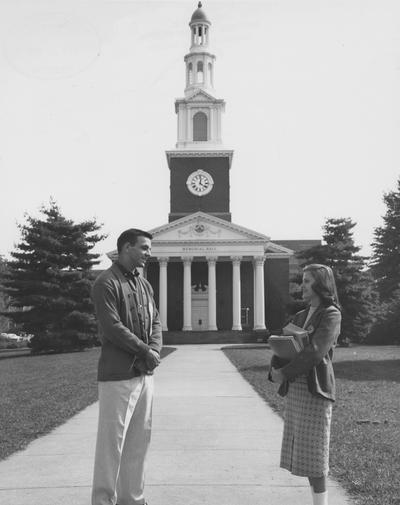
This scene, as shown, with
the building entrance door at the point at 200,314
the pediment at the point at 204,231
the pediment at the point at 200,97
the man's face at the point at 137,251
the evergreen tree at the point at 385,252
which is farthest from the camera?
the evergreen tree at the point at 385,252

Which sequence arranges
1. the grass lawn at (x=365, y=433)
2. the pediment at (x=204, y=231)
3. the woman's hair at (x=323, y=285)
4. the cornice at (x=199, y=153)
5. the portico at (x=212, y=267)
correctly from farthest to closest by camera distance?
the cornice at (x=199, y=153) < the pediment at (x=204, y=231) < the portico at (x=212, y=267) < the grass lawn at (x=365, y=433) < the woman's hair at (x=323, y=285)

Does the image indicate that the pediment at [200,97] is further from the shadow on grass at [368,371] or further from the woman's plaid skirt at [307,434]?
the woman's plaid skirt at [307,434]

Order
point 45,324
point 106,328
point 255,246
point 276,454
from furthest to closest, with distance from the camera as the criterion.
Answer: point 255,246 → point 45,324 → point 276,454 → point 106,328

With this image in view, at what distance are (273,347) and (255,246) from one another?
50.2 m

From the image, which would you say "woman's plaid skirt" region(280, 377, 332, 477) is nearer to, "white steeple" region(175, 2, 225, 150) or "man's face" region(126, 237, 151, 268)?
"man's face" region(126, 237, 151, 268)

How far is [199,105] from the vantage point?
60156 mm

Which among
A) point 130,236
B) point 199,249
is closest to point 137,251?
point 130,236

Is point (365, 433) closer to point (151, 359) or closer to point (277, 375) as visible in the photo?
point (277, 375)

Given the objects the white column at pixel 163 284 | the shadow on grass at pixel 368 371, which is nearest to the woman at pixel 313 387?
the shadow on grass at pixel 368 371

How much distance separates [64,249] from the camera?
4138 centimetres

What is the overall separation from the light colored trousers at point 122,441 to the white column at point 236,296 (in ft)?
160

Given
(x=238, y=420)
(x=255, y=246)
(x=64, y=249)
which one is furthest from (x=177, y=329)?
(x=238, y=420)

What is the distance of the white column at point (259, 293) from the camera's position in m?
54.5

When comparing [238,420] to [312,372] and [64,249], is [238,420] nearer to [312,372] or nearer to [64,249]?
[312,372]
